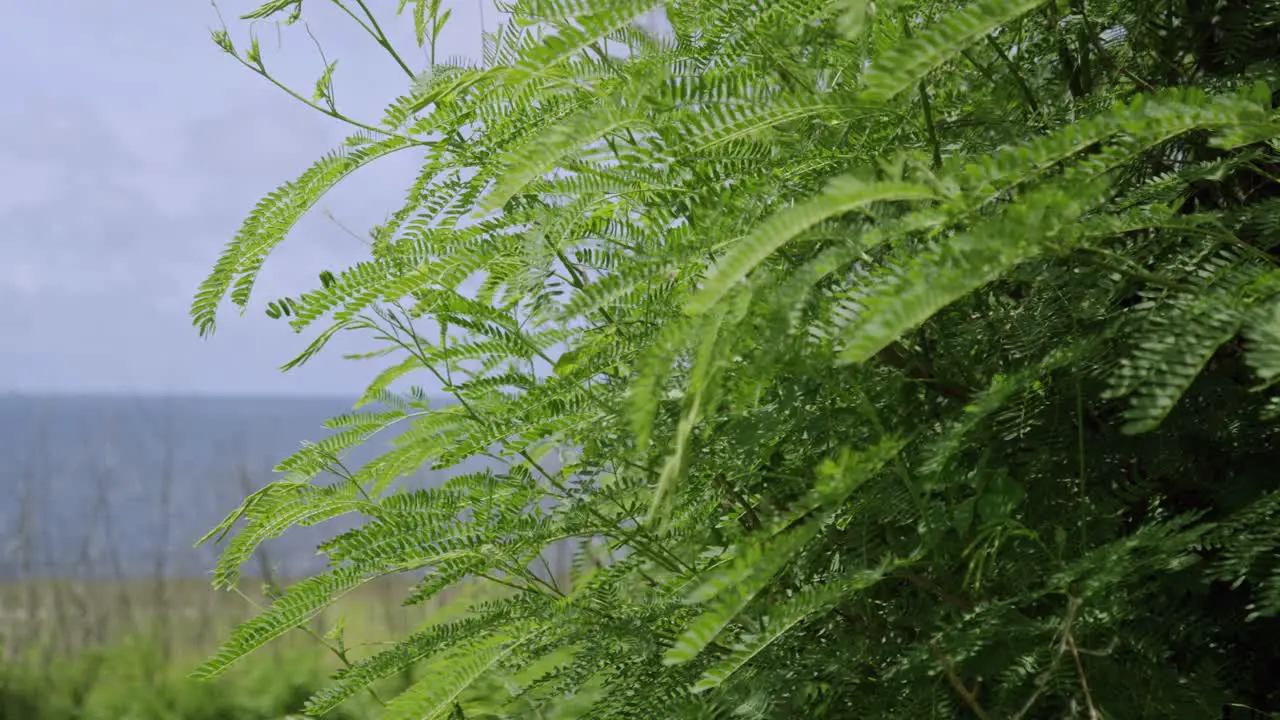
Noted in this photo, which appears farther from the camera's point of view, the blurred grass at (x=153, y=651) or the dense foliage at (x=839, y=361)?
the blurred grass at (x=153, y=651)

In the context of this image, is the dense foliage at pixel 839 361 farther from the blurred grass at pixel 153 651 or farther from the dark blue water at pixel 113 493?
the dark blue water at pixel 113 493

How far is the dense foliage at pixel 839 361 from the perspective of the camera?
56 centimetres

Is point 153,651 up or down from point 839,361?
down

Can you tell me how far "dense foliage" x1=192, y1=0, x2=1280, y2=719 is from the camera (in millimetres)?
558

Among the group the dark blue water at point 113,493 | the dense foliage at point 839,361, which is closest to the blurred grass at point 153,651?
the dark blue water at point 113,493

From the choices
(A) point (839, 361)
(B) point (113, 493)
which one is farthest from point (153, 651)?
(A) point (839, 361)

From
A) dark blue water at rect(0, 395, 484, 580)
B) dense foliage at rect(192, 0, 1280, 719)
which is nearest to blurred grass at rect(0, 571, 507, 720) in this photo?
dark blue water at rect(0, 395, 484, 580)

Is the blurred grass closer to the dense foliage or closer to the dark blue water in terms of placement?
the dark blue water

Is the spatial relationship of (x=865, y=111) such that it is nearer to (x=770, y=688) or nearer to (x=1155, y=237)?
(x=1155, y=237)

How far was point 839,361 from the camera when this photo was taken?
0.51 meters

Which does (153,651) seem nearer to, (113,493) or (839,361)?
(113,493)

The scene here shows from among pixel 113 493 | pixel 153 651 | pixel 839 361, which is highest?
pixel 839 361

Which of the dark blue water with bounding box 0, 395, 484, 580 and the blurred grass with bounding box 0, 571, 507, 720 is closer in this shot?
the blurred grass with bounding box 0, 571, 507, 720

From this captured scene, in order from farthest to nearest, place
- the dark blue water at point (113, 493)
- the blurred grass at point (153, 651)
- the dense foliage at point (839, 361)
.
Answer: the dark blue water at point (113, 493) → the blurred grass at point (153, 651) → the dense foliage at point (839, 361)
